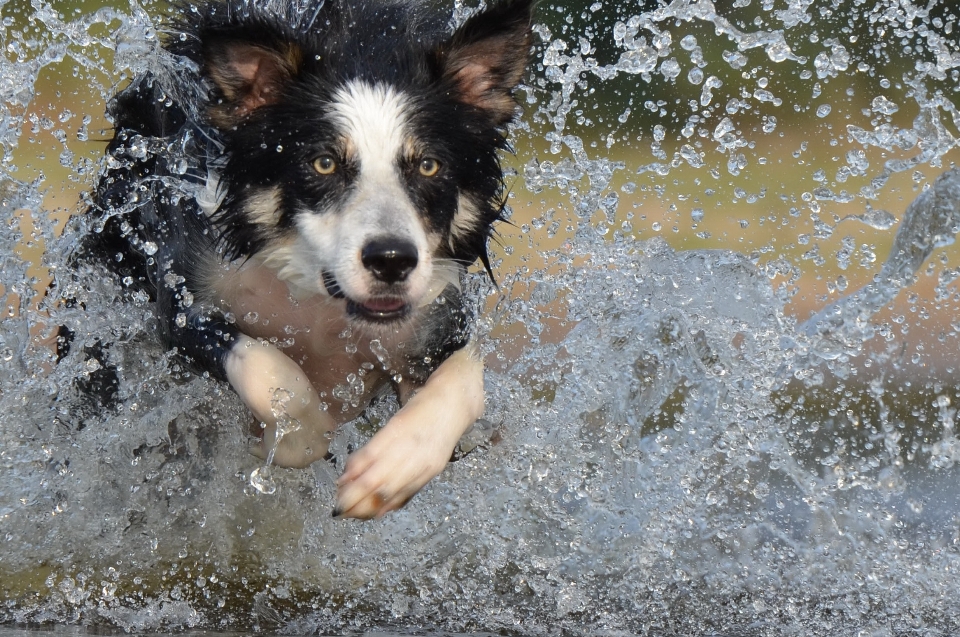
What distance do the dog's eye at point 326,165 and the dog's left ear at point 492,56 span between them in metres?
0.51

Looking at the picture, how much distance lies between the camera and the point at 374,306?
3262 millimetres

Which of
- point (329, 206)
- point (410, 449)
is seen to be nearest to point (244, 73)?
point (329, 206)

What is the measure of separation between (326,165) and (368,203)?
218 millimetres

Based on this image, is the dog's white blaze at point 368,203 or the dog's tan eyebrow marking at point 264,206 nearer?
the dog's white blaze at point 368,203

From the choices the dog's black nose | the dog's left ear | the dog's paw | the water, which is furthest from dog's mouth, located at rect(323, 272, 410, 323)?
the dog's left ear

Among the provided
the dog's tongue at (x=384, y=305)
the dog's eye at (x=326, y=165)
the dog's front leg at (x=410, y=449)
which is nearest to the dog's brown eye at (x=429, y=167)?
the dog's eye at (x=326, y=165)

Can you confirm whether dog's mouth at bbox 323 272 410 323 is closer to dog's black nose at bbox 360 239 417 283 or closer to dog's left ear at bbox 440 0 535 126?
dog's black nose at bbox 360 239 417 283

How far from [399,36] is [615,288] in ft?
4.68

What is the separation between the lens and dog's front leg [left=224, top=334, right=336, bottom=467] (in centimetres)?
327

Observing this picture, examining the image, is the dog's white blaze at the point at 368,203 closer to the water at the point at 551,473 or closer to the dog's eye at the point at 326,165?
the dog's eye at the point at 326,165

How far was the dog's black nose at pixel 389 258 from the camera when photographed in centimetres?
309

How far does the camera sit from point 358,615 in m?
3.28

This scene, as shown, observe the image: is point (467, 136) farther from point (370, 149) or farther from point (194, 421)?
point (194, 421)

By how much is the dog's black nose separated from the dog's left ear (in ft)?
2.31
